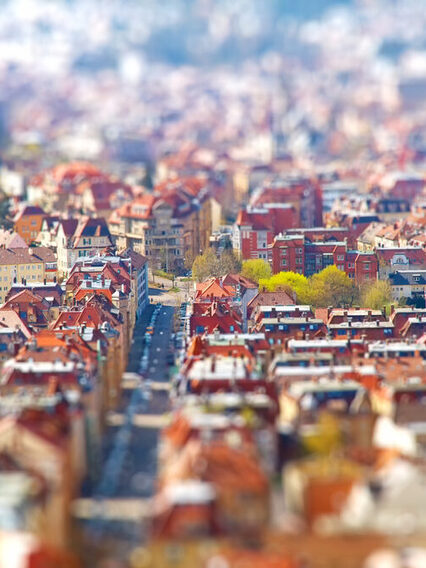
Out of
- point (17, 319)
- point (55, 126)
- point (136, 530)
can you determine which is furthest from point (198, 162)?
point (136, 530)

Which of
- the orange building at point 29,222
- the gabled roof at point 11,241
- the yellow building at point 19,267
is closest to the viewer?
the yellow building at point 19,267

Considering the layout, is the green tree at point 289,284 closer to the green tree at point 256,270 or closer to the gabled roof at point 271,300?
Result: the green tree at point 256,270

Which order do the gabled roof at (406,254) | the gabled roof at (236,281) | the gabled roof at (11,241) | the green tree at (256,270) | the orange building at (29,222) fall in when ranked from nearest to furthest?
the gabled roof at (236,281) < the green tree at (256,270) < the gabled roof at (406,254) < the gabled roof at (11,241) < the orange building at (29,222)

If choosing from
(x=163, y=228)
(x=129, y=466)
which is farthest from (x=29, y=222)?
(x=129, y=466)

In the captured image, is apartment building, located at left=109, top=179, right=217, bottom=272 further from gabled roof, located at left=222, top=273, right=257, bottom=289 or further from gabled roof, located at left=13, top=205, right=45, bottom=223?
gabled roof, located at left=222, top=273, right=257, bottom=289

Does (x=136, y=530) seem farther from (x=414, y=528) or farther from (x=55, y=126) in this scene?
(x=55, y=126)

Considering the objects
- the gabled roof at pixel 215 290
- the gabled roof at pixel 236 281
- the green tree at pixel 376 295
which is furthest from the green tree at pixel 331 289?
the gabled roof at pixel 215 290
